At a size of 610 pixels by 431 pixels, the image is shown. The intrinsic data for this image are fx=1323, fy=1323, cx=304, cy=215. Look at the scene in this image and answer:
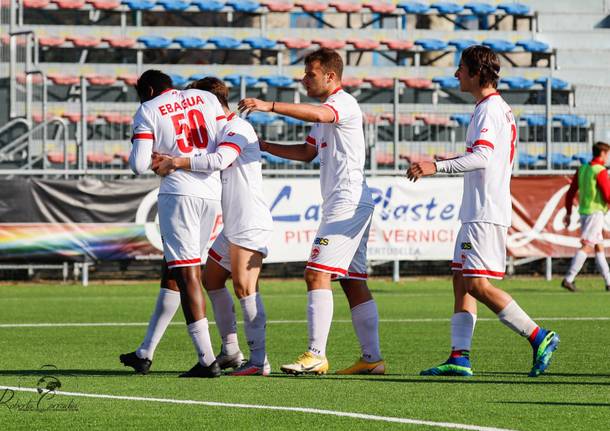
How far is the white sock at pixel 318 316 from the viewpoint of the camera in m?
8.87

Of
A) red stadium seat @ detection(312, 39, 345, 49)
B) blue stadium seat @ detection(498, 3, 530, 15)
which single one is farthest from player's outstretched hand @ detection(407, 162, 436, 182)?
blue stadium seat @ detection(498, 3, 530, 15)

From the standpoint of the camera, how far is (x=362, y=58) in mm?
34031

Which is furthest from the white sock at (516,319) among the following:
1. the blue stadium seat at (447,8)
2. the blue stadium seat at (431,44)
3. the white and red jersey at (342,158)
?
the blue stadium seat at (447,8)

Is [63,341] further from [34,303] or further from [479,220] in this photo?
[34,303]

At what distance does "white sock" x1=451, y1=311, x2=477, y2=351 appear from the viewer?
8.95 metres

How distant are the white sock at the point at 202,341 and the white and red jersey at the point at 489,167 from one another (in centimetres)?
187

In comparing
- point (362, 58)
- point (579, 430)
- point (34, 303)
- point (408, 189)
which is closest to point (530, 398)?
point (579, 430)

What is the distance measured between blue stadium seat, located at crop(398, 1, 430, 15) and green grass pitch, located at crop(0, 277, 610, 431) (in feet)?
59.4

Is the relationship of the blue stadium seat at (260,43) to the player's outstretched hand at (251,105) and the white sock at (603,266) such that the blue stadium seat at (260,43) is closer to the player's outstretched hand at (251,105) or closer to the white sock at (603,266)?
the white sock at (603,266)

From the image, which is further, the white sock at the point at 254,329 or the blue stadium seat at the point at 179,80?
the blue stadium seat at the point at 179,80

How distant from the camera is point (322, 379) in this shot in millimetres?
8508

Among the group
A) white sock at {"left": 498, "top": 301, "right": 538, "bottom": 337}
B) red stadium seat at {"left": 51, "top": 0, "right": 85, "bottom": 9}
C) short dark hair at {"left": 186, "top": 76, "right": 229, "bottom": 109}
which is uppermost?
red stadium seat at {"left": 51, "top": 0, "right": 85, "bottom": 9}

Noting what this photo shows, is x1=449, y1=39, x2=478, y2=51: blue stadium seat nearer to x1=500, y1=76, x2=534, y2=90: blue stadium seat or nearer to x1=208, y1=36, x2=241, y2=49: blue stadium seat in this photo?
x1=500, y1=76, x2=534, y2=90: blue stadium seat

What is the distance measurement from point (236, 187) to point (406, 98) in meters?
22.5
